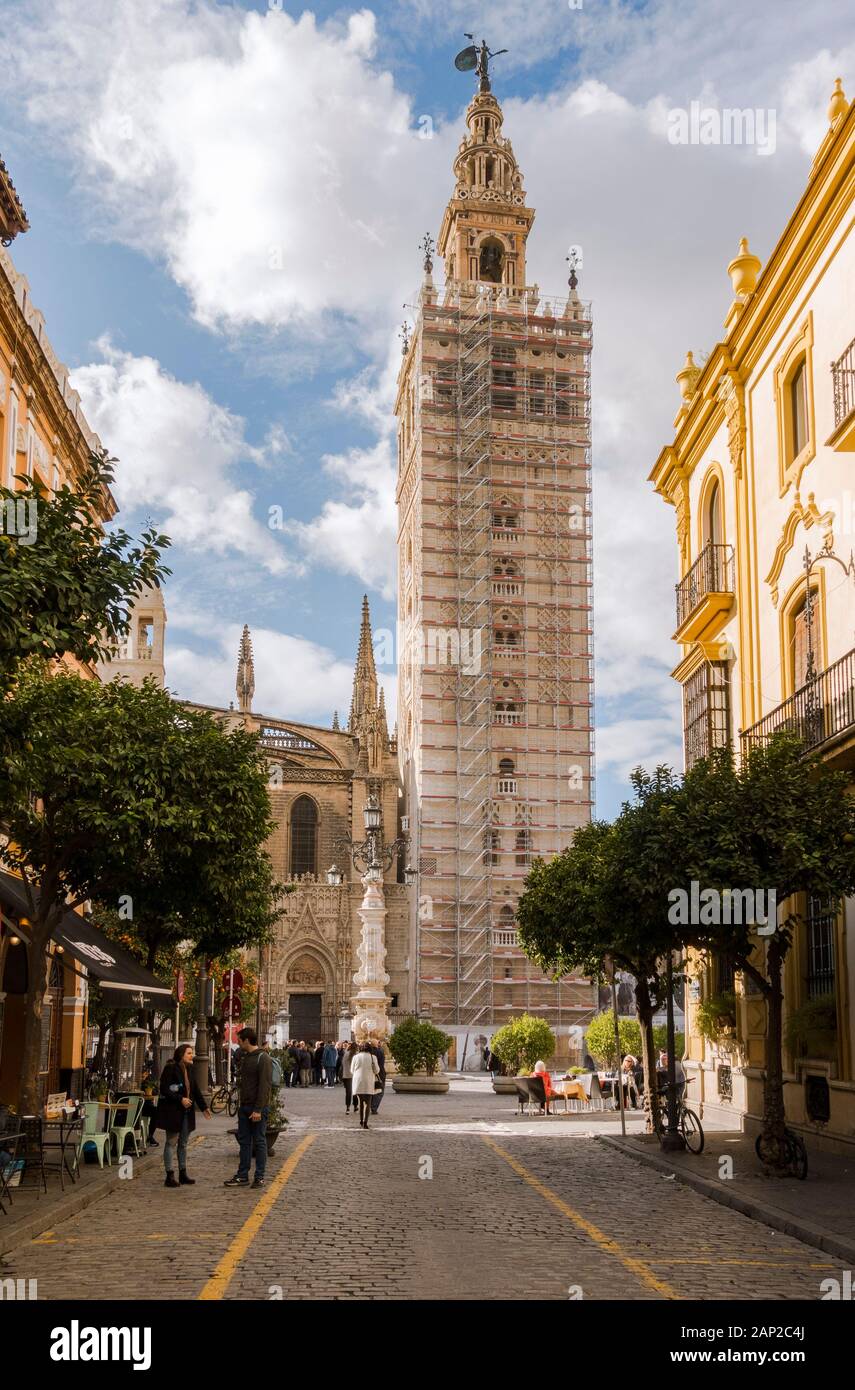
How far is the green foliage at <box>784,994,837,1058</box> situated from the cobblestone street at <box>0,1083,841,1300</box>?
2836 mm

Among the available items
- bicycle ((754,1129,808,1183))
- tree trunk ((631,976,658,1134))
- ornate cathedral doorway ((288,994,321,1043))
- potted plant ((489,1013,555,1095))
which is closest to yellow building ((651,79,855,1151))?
tree trunk ((631,976,658,1134))

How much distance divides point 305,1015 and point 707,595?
133 feet

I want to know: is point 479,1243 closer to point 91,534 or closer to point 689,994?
point 91,534

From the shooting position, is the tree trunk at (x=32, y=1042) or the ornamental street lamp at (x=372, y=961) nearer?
the tree trunk at (x=32, y=1042)

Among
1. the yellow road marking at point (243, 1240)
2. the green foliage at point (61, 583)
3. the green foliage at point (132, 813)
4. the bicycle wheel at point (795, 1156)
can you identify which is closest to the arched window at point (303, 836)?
the green foliage at point (132, 813)

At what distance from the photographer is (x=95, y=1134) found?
695 inches

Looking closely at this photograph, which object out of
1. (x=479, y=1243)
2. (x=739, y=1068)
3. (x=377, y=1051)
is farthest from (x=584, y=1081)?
(x=479, y=1243)

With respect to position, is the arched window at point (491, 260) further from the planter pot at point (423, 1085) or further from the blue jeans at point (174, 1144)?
the blue jeans at point (174, 1144)

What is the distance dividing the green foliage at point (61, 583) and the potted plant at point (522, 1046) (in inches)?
1093

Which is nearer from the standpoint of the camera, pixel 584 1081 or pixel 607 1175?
pixel 607 1175

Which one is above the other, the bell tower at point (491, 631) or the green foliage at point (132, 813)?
the bell tower at point (491, 631)

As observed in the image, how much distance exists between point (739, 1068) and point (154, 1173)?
970cm

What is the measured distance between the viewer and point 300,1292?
9.04 metres

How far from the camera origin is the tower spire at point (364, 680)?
220 ft
